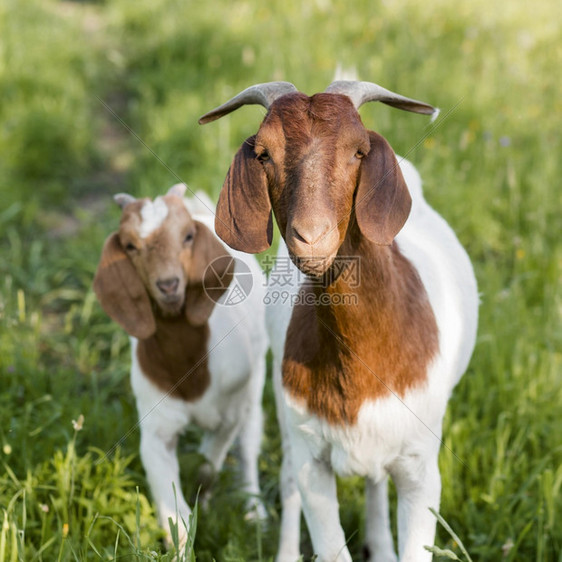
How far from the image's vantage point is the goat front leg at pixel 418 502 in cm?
242

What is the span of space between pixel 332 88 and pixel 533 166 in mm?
3256

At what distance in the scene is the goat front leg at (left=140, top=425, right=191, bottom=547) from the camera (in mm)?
3010

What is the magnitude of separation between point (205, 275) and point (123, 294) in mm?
325

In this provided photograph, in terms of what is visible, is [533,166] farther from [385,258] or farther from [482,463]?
[385,258]

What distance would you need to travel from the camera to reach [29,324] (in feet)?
13.8

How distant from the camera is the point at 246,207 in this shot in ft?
6.63

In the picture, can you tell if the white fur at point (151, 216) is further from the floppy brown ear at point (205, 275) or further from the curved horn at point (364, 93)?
the curved horn at point (364, 93)

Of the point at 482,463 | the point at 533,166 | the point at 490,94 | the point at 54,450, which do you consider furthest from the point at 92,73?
the point at 482,463

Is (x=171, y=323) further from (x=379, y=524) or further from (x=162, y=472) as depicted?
(x=379, y=524)

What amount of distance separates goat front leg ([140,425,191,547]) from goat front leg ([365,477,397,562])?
2.29ft

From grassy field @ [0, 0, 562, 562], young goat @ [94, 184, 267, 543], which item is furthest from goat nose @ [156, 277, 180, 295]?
grassy field @ [0, 0, 562, 562]

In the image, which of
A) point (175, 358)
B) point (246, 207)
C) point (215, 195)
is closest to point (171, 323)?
point (175, 358)

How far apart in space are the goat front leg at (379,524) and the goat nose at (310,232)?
4.72ft

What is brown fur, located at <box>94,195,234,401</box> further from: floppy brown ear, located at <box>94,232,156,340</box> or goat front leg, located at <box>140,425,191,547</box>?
goat front leg, located at <box>140,425,191,547</box>
